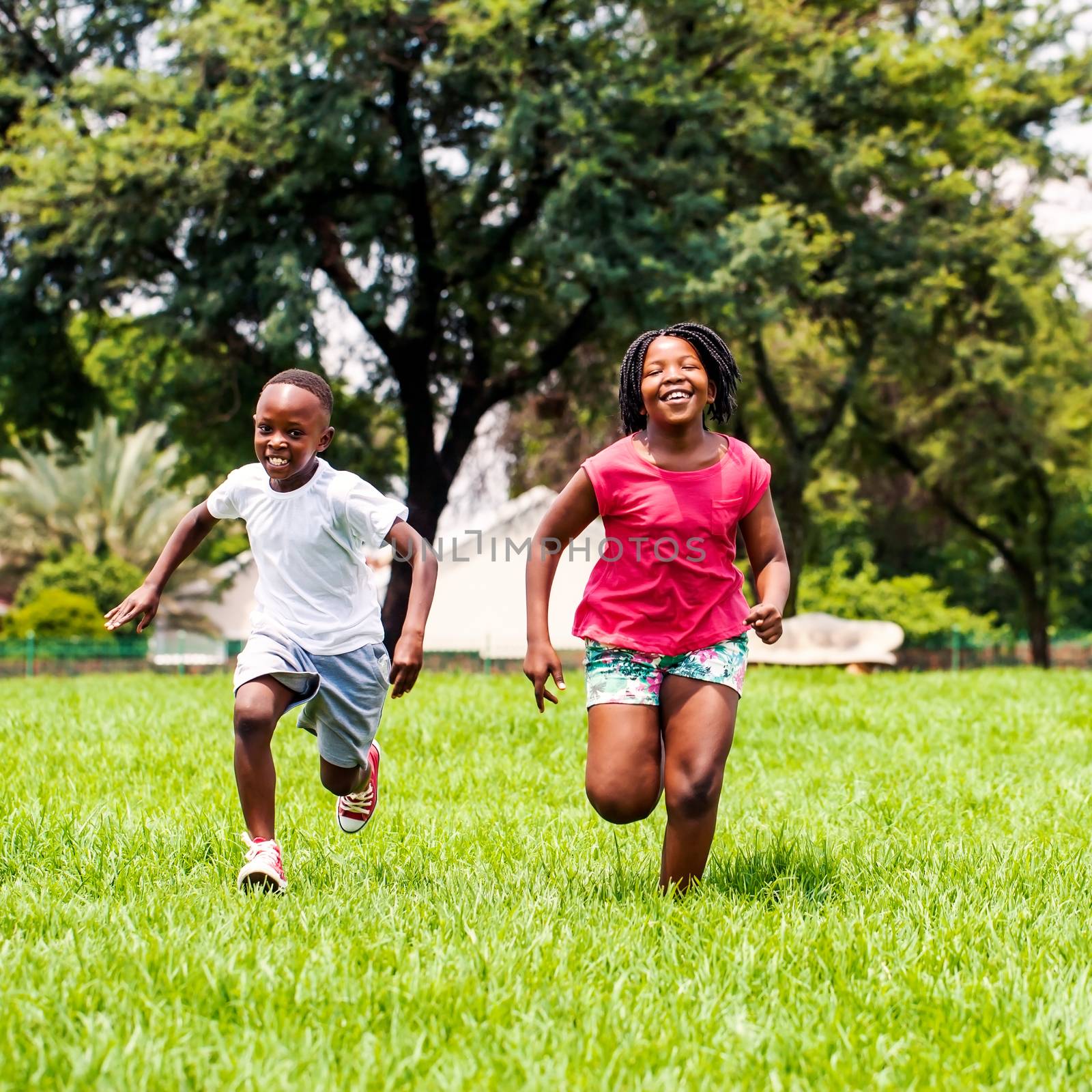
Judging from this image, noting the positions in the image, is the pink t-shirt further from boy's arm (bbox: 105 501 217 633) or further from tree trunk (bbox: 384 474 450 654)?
tree trunk (bbox: 384 474 450 654)

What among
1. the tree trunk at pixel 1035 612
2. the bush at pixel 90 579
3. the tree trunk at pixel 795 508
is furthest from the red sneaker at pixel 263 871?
the bush at pixel 90 579

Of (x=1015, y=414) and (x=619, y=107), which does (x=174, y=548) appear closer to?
(x=619, y=107)

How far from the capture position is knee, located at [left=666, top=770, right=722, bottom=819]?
4070mm

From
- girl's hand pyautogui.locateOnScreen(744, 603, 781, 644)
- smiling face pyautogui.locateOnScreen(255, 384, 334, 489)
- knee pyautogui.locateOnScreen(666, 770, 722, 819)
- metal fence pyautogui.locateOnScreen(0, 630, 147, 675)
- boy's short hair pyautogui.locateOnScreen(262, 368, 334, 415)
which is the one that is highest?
boy's short hair pyautogui.locateOnScreen(262, 368, 334, 415)

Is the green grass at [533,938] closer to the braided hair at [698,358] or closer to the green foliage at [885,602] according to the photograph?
the braided hair at [698,358]

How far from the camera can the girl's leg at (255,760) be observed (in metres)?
4.35

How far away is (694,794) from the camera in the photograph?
407cm

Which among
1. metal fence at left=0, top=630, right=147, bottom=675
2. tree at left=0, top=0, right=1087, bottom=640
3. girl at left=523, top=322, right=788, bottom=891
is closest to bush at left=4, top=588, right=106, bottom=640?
metal fence at left=0, top=630, right=147, bottom=675

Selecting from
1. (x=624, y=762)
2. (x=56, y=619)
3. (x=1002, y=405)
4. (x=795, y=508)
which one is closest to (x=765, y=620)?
(x=624, y=762)

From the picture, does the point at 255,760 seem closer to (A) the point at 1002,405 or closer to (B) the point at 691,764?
(B) the point at 691,764

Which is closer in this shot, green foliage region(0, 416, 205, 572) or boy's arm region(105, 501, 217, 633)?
boy's arm region(105, 501, 217, 633)

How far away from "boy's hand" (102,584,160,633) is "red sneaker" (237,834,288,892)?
33.1 inches

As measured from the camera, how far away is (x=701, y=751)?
4.11m

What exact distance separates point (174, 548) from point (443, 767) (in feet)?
8.94
